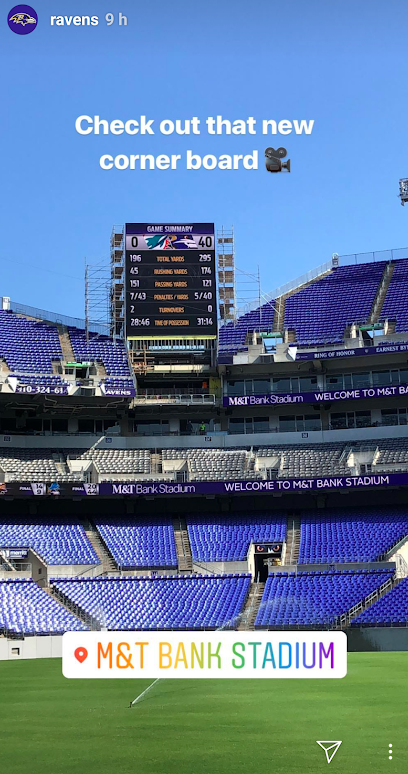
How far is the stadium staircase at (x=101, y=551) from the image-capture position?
50.7m

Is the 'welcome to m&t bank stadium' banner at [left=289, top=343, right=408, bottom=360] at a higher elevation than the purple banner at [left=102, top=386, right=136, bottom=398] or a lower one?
higher

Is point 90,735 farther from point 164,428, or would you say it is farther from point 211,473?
point 164,428

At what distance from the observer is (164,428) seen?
6228 centimetres

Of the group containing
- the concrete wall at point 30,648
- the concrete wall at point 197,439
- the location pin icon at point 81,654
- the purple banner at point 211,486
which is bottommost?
the concrete wall at point 30,648

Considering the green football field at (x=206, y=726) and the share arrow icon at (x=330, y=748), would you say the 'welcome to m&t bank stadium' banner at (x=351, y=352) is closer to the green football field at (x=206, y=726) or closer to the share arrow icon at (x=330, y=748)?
the green football field at (x=206, y=726)

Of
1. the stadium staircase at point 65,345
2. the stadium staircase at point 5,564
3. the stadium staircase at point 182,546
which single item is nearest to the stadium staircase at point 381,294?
the stadium staircase at point 182,546

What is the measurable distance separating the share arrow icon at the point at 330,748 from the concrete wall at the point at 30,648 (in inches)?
1040

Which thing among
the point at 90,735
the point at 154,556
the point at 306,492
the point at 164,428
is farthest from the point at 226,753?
the point at 164,428

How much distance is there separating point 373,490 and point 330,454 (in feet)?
12.4

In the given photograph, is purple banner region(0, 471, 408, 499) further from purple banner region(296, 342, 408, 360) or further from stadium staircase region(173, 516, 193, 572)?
purple banner region(296, 342, 408, 360)

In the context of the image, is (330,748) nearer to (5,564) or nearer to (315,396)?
(5,564)

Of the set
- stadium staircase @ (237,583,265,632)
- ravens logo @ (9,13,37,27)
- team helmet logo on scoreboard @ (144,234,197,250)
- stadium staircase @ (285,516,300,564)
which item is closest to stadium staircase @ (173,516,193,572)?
stadium staircase @ (237,583,265,632)

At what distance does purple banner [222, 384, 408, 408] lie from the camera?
5741 cm

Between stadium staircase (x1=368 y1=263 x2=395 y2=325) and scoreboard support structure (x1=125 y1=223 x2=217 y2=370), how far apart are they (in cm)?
1314
